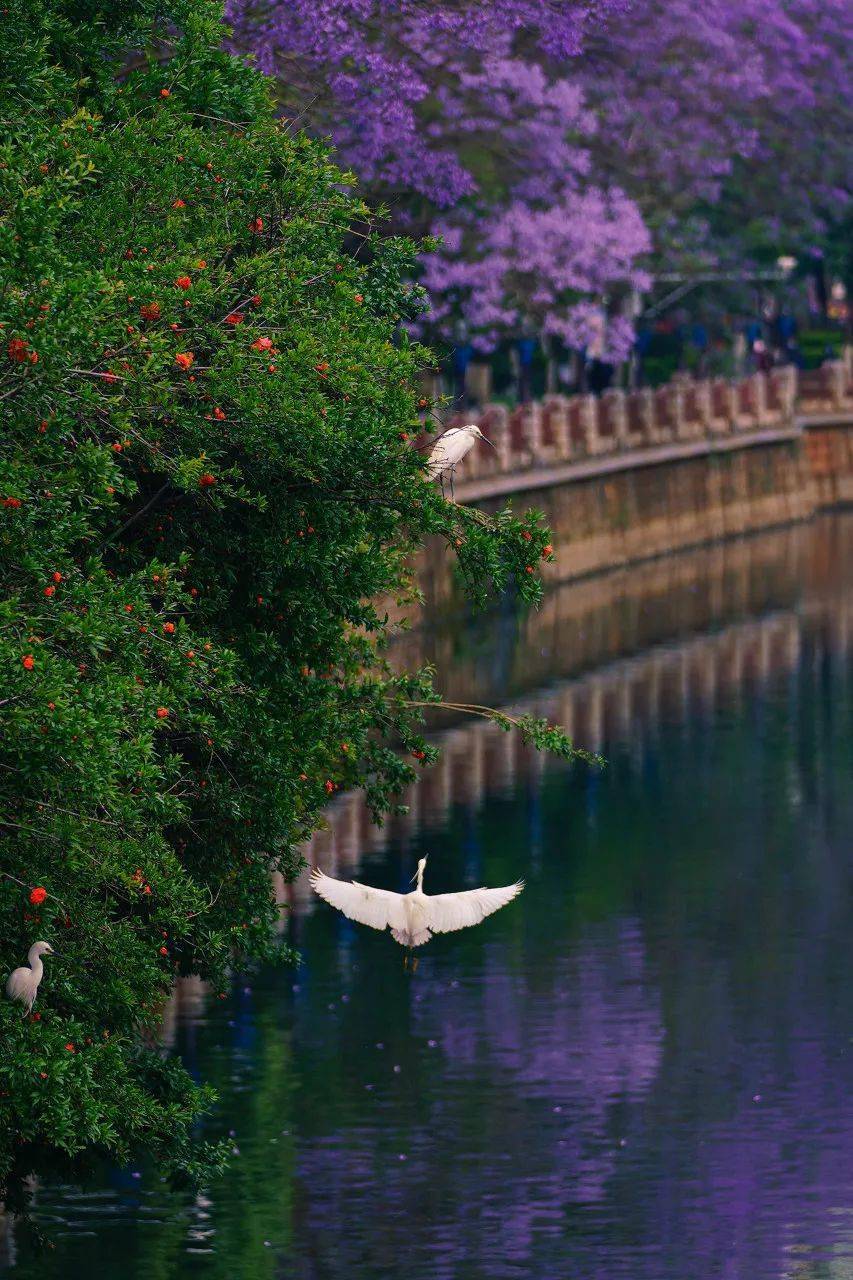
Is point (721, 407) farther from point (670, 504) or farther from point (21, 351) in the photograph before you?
point (21, 351)

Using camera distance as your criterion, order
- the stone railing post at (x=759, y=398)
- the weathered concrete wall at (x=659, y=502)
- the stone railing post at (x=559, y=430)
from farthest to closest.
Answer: the stone railing post at (x=759, y=398), the stone railing post at (x=559, y=430), the weathered concrete wall at (x=659, y=502)

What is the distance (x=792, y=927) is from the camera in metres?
24.1

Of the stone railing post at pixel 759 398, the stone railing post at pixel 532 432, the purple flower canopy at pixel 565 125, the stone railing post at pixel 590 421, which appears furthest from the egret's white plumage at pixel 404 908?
the stone railing post at pixel 759 398

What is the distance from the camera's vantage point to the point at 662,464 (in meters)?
50.3

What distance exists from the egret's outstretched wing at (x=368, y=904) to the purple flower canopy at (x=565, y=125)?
33.6 feet

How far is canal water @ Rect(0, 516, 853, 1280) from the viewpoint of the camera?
1648 centimetres

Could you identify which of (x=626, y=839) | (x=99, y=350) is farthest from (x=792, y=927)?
(x=99, y=350)

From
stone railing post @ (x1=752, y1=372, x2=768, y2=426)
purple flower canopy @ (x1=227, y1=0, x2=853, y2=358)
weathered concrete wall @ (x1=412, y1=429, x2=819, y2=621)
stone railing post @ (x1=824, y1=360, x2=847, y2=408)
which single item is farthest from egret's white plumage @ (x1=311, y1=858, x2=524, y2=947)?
stone railing post @ (x1=824, y1=360, x2=847, y2=408)

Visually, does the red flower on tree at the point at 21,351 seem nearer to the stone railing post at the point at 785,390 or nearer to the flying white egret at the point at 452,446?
the flying white egret at the point at 452,446

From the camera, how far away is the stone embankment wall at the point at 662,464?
43.1 metres

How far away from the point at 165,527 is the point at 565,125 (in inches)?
1045

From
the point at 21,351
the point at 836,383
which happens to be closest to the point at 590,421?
the point at 836,383

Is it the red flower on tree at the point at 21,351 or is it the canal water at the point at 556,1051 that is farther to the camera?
the canal water at the point at 556,1051

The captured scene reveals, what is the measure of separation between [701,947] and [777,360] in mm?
46270
